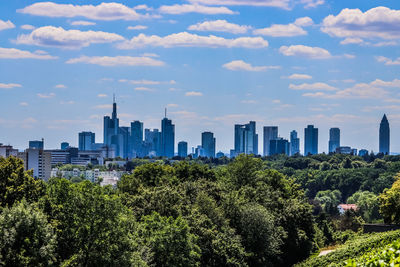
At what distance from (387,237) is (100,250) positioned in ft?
59.8

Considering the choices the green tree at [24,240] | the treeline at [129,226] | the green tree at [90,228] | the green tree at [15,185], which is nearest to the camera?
the green tree at [24,240]

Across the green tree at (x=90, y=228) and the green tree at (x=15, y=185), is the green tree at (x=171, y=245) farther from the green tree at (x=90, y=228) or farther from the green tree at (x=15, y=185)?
the green tree at (x=15, y=185)

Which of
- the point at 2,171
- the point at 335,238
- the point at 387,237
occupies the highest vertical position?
the point at 2,171

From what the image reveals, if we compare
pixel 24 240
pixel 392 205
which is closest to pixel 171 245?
pixel 24 240

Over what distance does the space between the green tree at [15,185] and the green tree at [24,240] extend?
4340 millimetres

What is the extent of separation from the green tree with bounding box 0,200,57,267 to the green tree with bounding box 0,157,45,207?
4340mm

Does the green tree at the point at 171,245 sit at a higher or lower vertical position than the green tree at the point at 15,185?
Result: lower

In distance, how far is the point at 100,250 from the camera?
106ft

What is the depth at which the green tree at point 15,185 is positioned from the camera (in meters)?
34.9

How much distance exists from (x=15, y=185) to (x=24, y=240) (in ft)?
21.1

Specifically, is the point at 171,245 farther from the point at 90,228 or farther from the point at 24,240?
the point at 24,240

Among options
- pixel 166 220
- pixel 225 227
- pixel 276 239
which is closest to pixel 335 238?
pixel 276 239

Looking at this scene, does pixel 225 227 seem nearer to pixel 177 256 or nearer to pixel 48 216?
pixel 177 256

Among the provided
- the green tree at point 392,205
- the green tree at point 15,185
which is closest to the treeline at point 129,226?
the green tree at point 15,185
